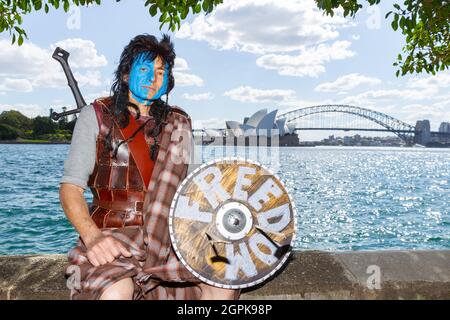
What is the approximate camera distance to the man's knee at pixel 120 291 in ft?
6.43

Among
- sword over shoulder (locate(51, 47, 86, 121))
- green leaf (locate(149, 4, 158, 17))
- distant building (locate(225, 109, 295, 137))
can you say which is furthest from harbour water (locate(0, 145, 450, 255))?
distant building (locate(225, 109, 295, 137))

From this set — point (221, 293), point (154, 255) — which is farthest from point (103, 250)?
point (221, 293)

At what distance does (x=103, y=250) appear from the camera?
201 cm

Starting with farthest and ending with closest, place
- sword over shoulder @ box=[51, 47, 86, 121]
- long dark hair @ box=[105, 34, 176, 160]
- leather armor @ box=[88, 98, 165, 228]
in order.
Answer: sword over shoulder @ box=[51, 47, 86, 121]
long dark hair @ box=[105, 34, 176, 160]
leather armor @ box=[88, 98, 165, 228]

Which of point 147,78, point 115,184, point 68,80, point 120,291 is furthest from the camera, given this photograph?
point 68,80

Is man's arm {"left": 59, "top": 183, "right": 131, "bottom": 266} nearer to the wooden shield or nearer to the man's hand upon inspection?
the man's hand

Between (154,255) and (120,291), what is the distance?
0.26m

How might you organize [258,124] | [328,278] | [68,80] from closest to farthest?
[68,80] → [328,278] → [258,124]

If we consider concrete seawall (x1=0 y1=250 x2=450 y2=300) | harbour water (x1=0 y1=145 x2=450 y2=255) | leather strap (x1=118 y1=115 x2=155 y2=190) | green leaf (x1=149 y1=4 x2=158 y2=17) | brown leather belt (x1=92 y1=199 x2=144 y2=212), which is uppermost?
green leaf (x1=149 y1=4 x2=158 y2=17)

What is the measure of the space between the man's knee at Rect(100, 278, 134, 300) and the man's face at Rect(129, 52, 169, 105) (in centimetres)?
105

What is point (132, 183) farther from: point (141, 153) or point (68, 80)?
point (68, 80)

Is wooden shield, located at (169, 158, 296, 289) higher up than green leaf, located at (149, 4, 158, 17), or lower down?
lower down

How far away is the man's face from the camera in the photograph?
94.0 inches

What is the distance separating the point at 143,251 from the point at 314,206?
3316cm
